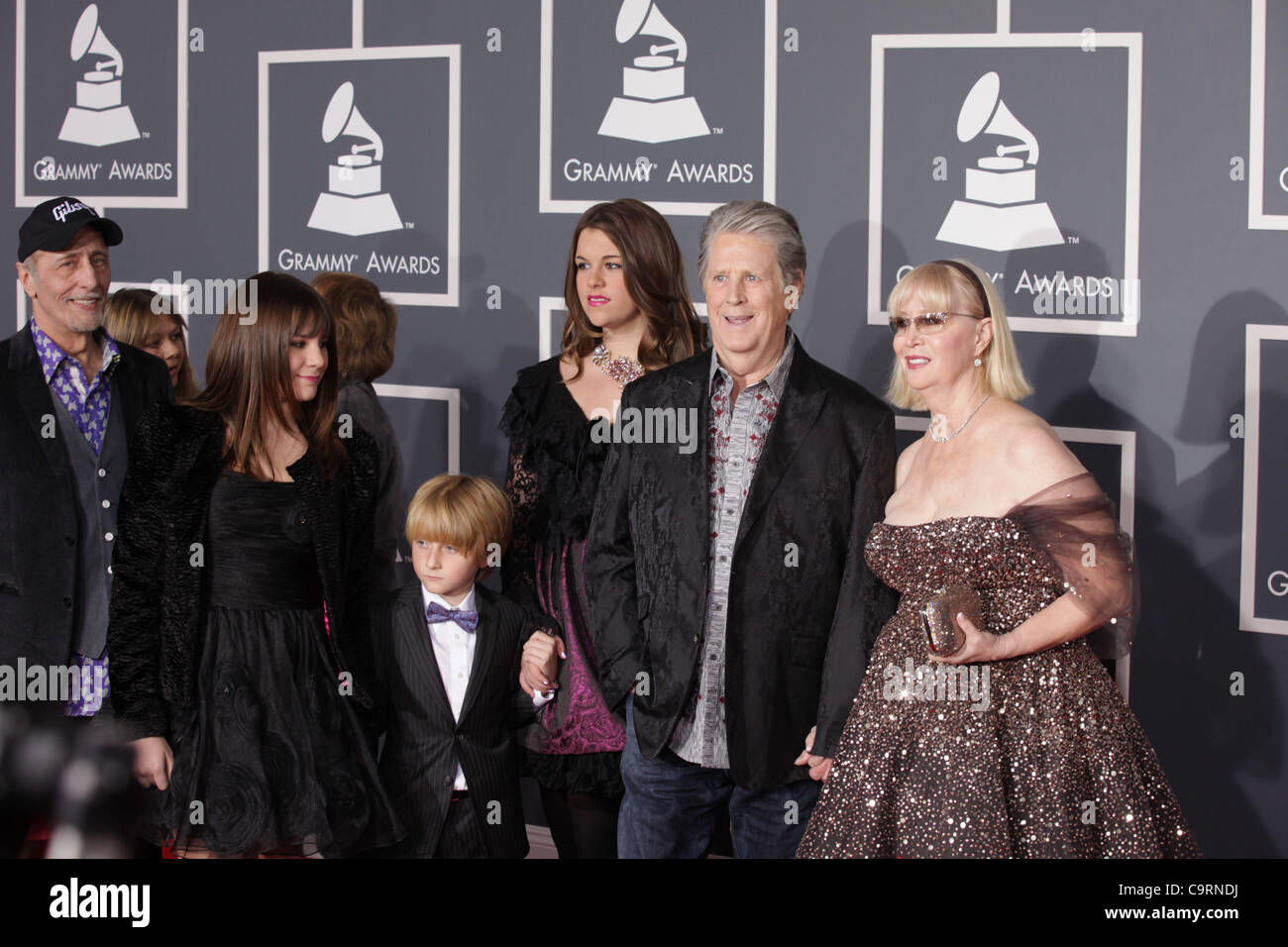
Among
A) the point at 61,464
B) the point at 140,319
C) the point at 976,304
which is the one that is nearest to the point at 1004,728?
the point at 976,304

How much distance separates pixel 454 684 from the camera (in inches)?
135

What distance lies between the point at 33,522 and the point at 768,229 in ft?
6.64

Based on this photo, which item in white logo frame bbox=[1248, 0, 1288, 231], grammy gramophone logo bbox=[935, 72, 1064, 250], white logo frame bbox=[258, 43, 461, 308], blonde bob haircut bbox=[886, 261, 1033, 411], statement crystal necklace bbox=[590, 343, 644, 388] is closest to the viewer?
blonde bob haircut bbox=[886, 261, 1033, 411]

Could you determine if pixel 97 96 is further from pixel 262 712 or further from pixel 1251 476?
pixel 1251 476

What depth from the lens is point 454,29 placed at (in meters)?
4.79

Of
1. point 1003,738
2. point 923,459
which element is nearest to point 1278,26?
point 923,459

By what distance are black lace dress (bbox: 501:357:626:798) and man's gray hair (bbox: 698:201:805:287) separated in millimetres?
655

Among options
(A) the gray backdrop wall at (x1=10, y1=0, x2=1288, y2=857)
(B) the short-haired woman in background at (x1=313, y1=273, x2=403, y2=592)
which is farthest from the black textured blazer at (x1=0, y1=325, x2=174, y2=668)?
(A) the gray backdrop wall at (x1=10, y1=0, x2=1288, y2=857)

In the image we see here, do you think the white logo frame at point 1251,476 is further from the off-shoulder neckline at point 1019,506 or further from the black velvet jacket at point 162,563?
the black velvet jacket at point 162,563

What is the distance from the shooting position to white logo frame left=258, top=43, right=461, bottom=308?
481 cm

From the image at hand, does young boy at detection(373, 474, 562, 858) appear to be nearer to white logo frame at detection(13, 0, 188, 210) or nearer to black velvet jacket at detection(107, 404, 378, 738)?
black velvet jacket at detection(107, 404, 378, 738)

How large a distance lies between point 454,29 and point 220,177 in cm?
112

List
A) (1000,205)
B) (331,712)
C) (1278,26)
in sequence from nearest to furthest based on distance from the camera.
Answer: (331,712)
(1278,26)
(1000,205)
